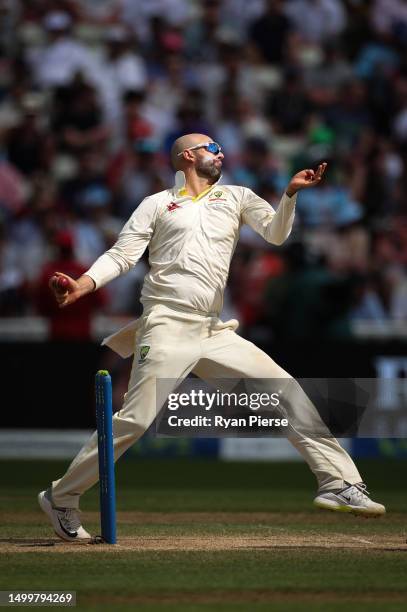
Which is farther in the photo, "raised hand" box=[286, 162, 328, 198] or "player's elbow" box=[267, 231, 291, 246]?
"player's elbow" box=[267, 231, 291, 246]

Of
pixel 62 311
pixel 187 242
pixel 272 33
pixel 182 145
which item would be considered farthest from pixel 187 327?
pixel 272 33

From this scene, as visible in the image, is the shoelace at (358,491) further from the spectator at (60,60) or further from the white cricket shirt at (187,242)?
the spectator at (60,60)

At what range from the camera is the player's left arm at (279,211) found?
7137 mm

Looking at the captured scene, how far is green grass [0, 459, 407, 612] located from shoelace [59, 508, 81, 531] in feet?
0.77

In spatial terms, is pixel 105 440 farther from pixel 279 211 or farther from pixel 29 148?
pixel 29 148

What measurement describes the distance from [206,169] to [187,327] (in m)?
0.96

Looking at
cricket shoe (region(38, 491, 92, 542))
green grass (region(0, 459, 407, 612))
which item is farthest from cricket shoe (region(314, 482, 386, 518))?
cricket shoe (region(38, 491, 92, 542))

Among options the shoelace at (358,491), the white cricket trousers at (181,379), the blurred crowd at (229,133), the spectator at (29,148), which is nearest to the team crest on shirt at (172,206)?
the white cricket trousers at (181,379)

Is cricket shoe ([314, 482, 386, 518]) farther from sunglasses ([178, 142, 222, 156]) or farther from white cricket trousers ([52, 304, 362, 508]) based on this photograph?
sunglasses ([178, 142, 222, 156])

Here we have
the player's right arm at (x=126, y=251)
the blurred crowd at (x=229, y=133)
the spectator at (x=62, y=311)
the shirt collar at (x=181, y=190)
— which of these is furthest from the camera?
the blurred crowd at (x=229, y=133)

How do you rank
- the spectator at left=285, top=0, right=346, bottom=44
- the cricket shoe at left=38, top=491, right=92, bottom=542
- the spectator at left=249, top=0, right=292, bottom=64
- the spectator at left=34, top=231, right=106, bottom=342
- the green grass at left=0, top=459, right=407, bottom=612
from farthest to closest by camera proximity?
1. the spectator at left=285, top=0, right=346, bottom=44
2. the spectator at left=249, top=0, right=292, bottom=64
3. the spectator at left=34, top=231, right=106, bottom=342
4. the cricket shoe at left=38, top=491, right=92, bottom=542
5. the green grass at left=0, top=459, right=407, bottom=612

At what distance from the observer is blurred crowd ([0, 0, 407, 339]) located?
46.1ft

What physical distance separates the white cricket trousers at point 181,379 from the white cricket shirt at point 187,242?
0.40 feet

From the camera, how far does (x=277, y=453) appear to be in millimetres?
13797
